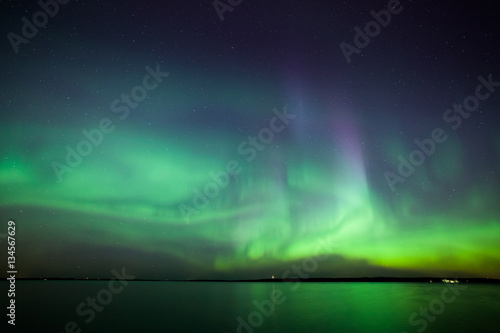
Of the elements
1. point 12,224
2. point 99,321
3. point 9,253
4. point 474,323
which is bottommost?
point 474,323

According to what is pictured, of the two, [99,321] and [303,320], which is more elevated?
[99,321]

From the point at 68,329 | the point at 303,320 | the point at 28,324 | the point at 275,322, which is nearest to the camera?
the point at 68,329

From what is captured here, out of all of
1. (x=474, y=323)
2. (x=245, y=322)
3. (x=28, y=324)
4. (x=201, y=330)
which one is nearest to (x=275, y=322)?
(x=245, y=322)

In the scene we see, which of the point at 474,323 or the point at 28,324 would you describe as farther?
the point at 474,323

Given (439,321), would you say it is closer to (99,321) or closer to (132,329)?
(132,329)

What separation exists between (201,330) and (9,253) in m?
14.5

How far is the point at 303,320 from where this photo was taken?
2869 cm

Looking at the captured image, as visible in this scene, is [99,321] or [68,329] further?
[99,321]

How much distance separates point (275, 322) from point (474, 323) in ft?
58.3

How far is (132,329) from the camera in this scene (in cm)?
2288

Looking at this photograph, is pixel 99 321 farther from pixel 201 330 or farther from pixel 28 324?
pixel 201 330

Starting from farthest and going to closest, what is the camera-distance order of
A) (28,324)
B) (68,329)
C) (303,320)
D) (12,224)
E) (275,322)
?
1. (303,320)
2. (275,322)
3. (28,324)
4. (68,329)
5. (12,224)

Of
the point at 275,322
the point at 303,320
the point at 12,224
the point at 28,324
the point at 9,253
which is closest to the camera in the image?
the point at 9,253

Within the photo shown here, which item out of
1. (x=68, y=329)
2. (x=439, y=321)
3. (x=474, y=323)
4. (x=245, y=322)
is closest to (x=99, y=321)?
(x=68, y=329)
